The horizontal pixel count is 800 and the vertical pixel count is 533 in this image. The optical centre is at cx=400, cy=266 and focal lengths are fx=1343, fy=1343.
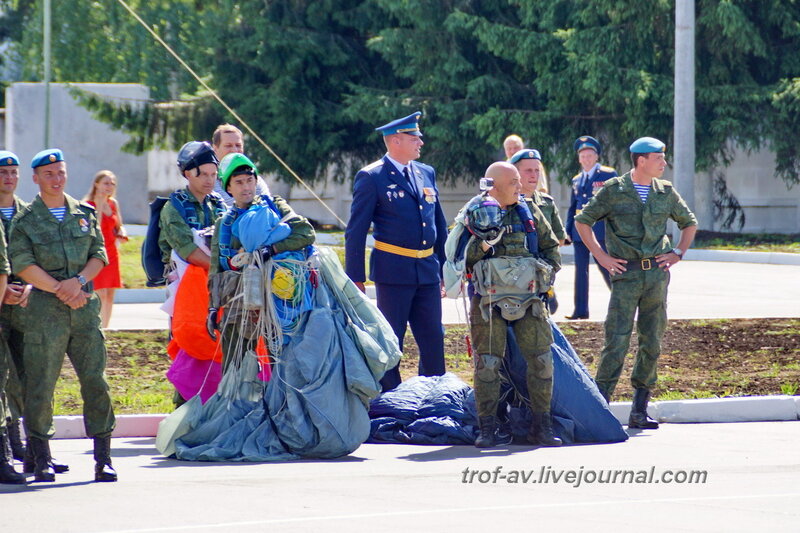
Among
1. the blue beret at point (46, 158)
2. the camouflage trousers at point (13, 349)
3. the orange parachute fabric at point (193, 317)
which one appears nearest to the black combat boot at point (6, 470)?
the camouflage trousers at point (13, 349)

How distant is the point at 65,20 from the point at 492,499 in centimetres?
4039

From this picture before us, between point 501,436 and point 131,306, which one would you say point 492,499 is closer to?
point 501,436

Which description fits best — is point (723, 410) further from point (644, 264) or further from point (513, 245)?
point (513, 245)

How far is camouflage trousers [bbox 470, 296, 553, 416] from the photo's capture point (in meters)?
8.36

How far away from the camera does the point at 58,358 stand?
283 inches

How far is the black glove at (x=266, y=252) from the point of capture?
814 centimetres

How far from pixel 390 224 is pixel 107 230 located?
479cm

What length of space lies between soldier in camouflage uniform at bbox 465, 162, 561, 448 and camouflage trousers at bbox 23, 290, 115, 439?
2.38m

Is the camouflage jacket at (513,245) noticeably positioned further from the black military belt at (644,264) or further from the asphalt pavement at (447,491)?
the asphalt pavement at (447,491)

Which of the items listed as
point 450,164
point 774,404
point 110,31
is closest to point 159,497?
point 774,404

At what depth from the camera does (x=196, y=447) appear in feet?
26.3

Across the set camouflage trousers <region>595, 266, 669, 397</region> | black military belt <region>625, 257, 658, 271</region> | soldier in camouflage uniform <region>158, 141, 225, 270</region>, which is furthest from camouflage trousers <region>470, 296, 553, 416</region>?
soldier in camouflage uniform <region>158, 141, 225, 270</region>

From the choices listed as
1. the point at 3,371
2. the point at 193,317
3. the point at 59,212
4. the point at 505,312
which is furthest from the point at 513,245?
the point at 3,371

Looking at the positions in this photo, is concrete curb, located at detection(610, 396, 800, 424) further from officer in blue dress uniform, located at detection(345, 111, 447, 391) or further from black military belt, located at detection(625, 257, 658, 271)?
officer in blue dress uniform, located at detection(345, 111, 447, 391)
